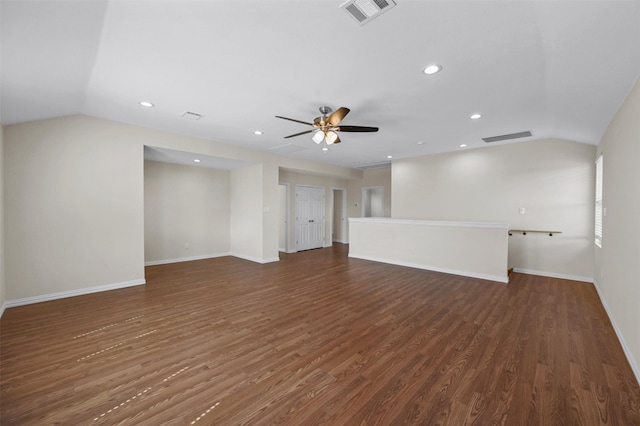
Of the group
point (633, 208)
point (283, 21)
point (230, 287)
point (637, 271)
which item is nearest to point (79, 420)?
point (230, 287)

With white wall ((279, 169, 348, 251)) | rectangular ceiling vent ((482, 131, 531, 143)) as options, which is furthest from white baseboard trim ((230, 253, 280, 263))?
rectangular ceiling vent ((482, 131, 531, 143))

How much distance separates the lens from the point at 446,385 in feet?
6.40

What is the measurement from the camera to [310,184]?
27.4 ft

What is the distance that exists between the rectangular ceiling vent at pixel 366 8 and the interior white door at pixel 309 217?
638 centimetres

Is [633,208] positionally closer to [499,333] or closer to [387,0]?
[499,333]

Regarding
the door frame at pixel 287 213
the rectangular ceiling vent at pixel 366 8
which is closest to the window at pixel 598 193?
the rectangular ceiling vent at pixel 366 8

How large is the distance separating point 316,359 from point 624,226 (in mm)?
3389

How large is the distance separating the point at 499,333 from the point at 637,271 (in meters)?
1.27

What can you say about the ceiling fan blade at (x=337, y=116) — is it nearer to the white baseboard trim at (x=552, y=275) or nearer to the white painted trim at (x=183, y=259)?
the white baseboard trim at (x=552, y=275)

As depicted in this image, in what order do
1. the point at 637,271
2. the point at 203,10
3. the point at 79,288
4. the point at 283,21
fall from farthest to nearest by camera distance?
the point at 79,288 < the point at 637,271 < the point at 283,21 < the point at 203,10

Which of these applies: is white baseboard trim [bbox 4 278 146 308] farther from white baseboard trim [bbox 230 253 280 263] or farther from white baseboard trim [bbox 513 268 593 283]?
white baseboard trim [bbox 513 268 593 283]

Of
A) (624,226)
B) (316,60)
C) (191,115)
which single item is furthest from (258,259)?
(624,226)

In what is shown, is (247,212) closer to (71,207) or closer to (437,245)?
(71,207)

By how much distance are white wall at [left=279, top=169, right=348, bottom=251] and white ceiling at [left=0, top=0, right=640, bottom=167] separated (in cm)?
390
